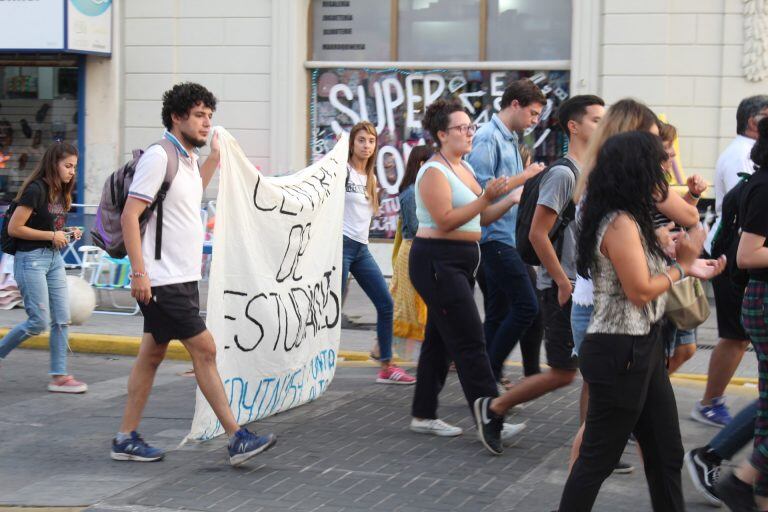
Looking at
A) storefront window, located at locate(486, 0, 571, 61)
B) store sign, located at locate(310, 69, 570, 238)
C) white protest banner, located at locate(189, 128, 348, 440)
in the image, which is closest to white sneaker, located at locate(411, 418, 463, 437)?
white protest banner, located at locate(189, 128, 348, 440)

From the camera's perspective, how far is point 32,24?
48.3ft

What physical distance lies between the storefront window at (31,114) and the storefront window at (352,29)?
131 inches

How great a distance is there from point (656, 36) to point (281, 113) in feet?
15.5

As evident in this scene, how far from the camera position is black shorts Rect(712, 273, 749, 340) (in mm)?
6520

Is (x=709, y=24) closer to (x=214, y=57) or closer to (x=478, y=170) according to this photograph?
(x=214, y=57)

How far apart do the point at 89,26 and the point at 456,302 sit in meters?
10.0

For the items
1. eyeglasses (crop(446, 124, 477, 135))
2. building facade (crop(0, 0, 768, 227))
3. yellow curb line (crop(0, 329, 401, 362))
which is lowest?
yellow curb line (crop(0, 329, 401, 362))

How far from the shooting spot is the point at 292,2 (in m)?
14.8

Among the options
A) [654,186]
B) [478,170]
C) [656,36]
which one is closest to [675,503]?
[654,186]

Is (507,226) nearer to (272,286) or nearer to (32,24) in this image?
(272,286)

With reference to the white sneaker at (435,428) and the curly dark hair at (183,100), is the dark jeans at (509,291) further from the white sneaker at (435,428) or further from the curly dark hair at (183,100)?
the curly dark hair at (183,100)

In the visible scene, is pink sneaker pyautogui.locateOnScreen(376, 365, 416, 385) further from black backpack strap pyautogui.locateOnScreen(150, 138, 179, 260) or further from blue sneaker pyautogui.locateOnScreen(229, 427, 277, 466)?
black backpack strap pyautogui.locateOnScreen(150, 138, 179, 260)

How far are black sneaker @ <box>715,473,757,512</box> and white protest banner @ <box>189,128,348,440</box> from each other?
2762mm

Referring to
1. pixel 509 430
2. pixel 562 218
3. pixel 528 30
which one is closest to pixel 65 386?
pixel 509 430
